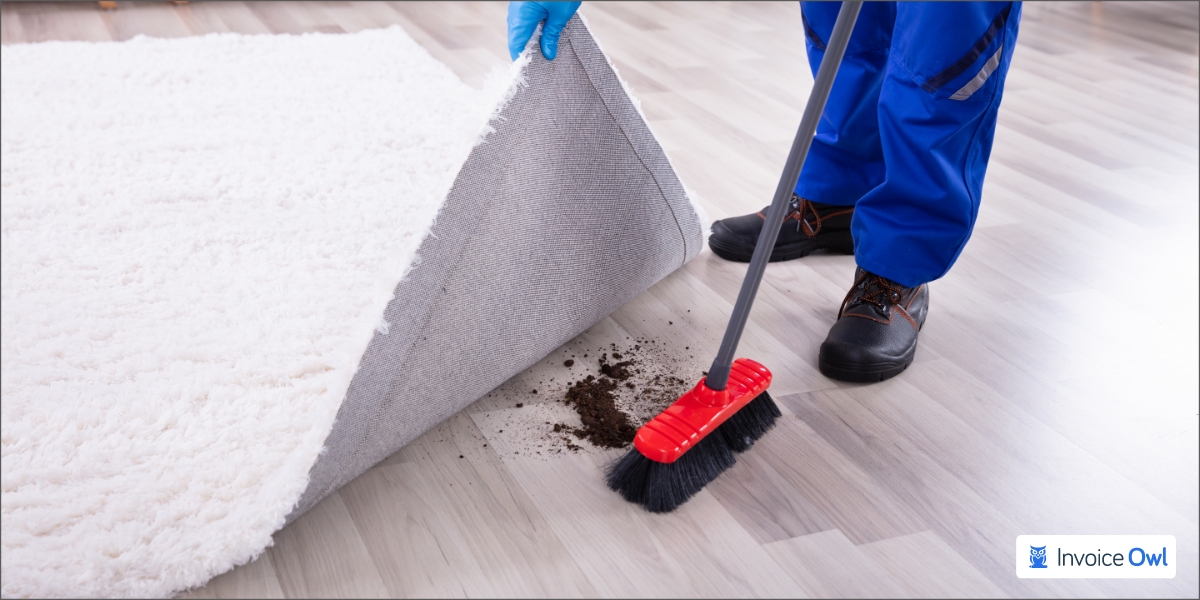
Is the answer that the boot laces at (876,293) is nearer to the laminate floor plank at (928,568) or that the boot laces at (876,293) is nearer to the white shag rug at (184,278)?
the laminate floor plank at (928,568)

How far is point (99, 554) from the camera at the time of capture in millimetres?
819

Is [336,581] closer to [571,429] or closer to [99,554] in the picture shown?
[99,554]

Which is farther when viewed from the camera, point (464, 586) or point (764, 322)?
point (764, 322)

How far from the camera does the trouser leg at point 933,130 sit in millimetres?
1078

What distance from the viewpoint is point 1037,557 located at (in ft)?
2.94

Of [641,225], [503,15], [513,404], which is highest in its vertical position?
[641,225]

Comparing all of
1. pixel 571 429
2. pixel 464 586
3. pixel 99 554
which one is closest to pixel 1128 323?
pixel 571 429

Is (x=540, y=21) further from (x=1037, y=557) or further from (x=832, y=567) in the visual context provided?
(x=1037, y=557)

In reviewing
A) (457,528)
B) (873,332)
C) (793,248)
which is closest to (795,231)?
(793,248)

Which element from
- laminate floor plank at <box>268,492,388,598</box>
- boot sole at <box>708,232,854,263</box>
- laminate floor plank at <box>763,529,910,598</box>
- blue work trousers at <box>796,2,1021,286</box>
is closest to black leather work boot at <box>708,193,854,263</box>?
boot sole at <box>708,232,854,263</box>

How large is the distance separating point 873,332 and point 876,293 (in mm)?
75

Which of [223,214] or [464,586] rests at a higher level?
[464,586]

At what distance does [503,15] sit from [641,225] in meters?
2.07

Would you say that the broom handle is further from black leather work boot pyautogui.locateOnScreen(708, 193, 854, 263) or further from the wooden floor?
black leather work boot pyautogui.locateOnScreen(708, 193, 854, 263)
